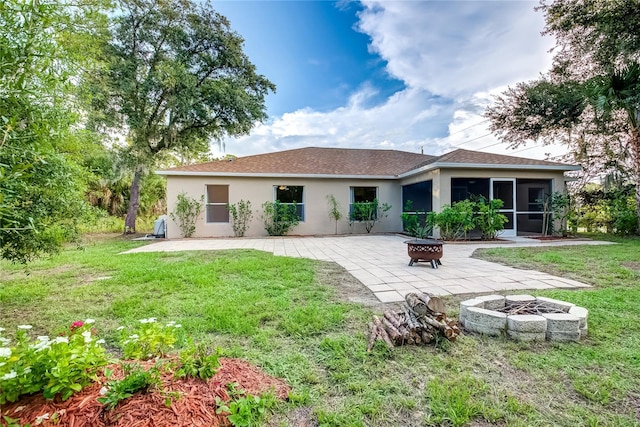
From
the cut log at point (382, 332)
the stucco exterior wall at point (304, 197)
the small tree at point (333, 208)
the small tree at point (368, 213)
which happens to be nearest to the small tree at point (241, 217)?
the stucco exterior wall at point (304, 197)

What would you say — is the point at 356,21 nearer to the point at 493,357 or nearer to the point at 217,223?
the point at 217,223

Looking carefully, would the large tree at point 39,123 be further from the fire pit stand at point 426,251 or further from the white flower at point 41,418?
the fire pit stand at point 426,251

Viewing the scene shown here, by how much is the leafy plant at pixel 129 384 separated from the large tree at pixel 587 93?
405 inches

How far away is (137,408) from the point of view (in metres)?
1.48

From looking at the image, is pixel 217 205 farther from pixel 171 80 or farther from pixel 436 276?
pixel 436 276

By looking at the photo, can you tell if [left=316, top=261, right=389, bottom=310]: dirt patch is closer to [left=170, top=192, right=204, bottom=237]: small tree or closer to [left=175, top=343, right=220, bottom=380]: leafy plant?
[left=175, top=343, right=220, bottom=380]: leafy plant

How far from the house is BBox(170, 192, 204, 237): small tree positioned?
0.71 ft

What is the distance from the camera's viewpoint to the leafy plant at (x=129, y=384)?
1.45 meters

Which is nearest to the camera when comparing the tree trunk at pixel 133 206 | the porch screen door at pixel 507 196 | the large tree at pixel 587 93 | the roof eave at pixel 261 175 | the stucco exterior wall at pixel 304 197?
the large tree at pixel 587 93

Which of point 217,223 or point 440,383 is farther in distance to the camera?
point 217,223

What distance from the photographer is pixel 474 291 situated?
3.90 metres

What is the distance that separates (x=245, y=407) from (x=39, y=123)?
2.46m

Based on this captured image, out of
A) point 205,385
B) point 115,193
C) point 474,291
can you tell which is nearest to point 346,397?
point 205,385

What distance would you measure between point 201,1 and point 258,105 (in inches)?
183
